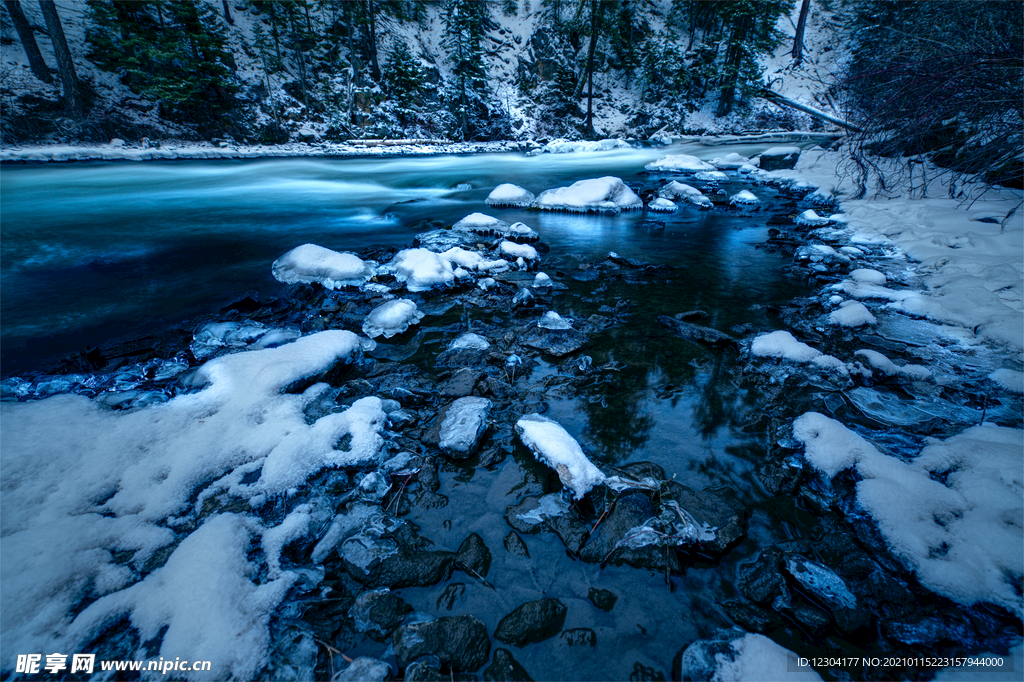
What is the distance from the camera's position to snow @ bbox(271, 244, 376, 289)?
4930 mm

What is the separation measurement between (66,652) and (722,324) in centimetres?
492

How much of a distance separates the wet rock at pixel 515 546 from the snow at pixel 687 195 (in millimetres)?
9776

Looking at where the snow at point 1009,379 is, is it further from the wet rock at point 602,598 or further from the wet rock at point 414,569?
the wet rock at point 414,569

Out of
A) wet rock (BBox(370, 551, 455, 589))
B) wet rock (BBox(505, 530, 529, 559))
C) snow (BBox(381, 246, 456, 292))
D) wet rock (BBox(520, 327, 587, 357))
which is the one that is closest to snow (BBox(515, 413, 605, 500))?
wet rock (BBox(505, 530, 529, 559))

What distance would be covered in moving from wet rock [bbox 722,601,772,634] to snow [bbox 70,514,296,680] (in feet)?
6.25

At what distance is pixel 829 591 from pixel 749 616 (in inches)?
14.9

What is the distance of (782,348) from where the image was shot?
3.27m

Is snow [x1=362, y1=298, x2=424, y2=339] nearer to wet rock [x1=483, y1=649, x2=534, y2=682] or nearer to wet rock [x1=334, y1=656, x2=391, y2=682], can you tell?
wet rock [x1=334, y1=656, x2=391, y2=682]

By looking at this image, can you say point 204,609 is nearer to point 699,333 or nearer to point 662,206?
point 699,333

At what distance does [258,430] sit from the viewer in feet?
7.98

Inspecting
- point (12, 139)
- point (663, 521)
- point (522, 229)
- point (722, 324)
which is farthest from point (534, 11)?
point (663, 521)

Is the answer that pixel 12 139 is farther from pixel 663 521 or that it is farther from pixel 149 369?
pixel 663 521

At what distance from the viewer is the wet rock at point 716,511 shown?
182 cm

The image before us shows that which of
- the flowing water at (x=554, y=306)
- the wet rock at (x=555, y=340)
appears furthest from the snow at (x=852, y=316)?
the wet rock at (x=555, y=340)
